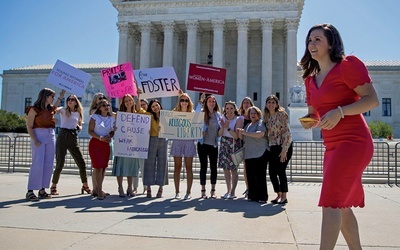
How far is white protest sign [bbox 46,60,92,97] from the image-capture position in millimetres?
9719

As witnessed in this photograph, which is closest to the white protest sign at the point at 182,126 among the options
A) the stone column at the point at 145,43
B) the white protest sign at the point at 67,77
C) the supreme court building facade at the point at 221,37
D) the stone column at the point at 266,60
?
the white protest sign at the point at 67,77

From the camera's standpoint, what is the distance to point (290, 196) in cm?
887

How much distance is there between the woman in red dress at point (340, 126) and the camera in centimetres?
295

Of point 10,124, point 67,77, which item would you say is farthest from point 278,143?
point 10,124

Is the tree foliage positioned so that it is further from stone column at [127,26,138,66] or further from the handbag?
the handbag

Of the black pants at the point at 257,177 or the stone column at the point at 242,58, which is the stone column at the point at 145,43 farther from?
the black pants at the point at 257,177

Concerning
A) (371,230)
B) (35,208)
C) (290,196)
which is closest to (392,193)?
(290,196)

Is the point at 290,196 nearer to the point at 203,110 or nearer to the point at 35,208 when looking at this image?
the point at 203,110

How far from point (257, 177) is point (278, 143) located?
2.92 feet

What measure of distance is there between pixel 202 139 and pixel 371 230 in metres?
4.44

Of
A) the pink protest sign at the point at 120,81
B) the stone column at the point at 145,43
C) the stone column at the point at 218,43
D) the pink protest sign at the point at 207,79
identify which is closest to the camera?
the pink protest sign at the point at 120,81

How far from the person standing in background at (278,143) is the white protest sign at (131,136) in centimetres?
288

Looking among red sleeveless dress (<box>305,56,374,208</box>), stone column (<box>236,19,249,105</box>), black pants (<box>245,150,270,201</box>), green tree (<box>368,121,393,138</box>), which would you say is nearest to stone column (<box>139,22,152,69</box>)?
stone column (<box>236,19,249,105</box>)

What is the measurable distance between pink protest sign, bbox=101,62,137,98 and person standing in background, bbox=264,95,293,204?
3671 mm
